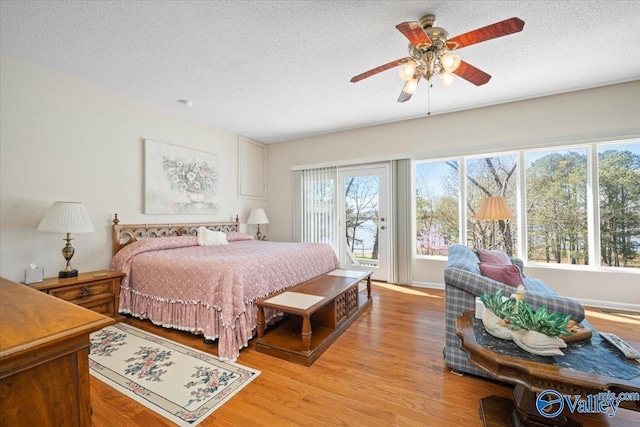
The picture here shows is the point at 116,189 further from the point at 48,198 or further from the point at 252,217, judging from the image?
the point at 252,217

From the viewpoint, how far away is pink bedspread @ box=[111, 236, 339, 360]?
222cm

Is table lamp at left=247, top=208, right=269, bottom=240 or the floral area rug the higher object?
table lamp at left=247, top=208, right=269, bottom=240

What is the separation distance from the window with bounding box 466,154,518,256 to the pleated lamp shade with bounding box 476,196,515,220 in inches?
40.5

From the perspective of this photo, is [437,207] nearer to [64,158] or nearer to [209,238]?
[209,238]

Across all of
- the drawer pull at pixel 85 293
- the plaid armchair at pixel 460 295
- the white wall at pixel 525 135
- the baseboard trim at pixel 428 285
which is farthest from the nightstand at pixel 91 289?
the baseboard trim at pixel 428 285

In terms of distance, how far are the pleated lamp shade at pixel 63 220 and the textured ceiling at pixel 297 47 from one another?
1.46 m

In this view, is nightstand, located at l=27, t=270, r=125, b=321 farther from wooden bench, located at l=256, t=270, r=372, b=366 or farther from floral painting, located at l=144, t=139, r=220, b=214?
wooden bench, located at l=256, t=270, r=372, b=366

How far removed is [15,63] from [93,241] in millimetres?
1862

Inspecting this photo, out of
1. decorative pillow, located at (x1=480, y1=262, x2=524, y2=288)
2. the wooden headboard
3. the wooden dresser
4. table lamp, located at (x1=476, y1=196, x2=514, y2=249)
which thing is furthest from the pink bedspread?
table lamp, located at (x1=476, y1=196, x2=514, y2=249)

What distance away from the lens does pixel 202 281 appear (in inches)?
93.2

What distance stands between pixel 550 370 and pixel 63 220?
12.0 ft

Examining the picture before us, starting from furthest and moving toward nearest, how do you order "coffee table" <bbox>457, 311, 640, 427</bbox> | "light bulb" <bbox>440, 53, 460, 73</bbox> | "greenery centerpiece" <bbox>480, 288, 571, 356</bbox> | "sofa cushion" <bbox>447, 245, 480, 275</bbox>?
1. "sofa cushion" <bbox>447, 245, 480, 275</bbox>
2. "light bulb" <bbox>440, 53, 460, 73</bbox>
3. "greenery centerpiece" <bbox>480, 288, 571, 356</bbox>
4. "coffee table" <bbox>457, 311, 640, 427</bbox>

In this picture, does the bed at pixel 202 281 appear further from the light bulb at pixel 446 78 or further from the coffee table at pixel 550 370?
the light bulb at pixel 446 78

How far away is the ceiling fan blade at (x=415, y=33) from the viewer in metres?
1.70
